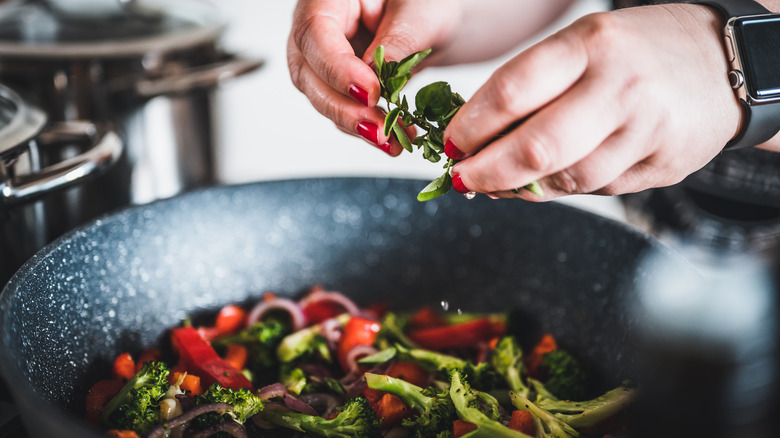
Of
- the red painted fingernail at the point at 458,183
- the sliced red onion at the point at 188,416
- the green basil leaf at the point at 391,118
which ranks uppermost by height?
the green basil leaf at the point at 391,118

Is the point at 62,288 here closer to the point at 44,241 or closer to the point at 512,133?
the point at 44,241

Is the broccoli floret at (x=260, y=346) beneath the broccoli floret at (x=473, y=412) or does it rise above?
beneath

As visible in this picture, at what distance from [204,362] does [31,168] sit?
419 millimetres

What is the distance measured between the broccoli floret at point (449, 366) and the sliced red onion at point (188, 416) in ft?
1.02

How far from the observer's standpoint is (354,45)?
1.12 m

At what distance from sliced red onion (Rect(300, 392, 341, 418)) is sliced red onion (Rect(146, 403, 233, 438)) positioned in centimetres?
15

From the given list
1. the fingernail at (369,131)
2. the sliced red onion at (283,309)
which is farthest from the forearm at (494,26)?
the sliced red onion at (283,309)

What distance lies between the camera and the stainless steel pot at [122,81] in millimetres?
1383

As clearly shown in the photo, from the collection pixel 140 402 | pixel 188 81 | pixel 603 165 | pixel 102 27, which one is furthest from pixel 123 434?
pixel 102 27

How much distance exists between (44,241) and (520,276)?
2.80ft

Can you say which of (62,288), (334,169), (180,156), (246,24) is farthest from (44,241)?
(246,24)

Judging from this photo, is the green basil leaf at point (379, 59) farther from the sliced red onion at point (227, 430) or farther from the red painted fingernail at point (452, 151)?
the sliced red onion at point (227, 430)

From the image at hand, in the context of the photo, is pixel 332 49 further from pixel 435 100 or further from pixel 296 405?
pixel 296 405

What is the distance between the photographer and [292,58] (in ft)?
3.34
